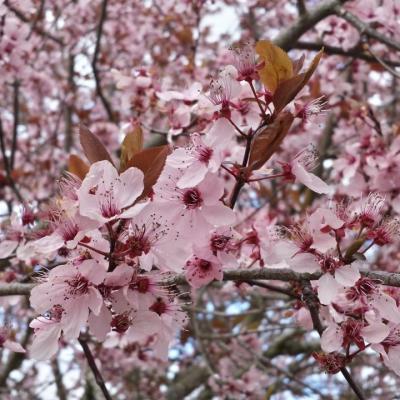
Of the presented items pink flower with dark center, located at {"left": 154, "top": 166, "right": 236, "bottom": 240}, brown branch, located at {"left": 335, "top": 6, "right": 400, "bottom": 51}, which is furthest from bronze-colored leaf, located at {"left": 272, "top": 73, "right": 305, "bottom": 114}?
brown branch, located at {"left": 335, "top": 6, "right": 400, "bottom": 51}

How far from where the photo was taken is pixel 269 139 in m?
1.25

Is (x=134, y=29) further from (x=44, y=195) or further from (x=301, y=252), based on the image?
(x=301, y=252)

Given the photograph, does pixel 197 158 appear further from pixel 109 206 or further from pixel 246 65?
pixel 246 65

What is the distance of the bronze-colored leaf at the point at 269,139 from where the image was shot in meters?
1.23

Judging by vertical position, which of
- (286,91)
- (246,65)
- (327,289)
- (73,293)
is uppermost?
(246,65)

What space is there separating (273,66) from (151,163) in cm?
41

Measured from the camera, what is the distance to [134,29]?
676 centimetres

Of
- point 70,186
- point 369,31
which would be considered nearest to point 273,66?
point 70,186

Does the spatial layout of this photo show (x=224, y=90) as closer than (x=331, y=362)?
No

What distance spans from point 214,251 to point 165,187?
222 millimetres

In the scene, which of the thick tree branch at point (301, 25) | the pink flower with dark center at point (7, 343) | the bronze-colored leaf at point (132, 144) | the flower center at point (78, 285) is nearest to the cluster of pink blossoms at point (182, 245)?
the flower center at point (78, 285)

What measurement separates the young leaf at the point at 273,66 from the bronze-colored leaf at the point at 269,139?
0.42 feet

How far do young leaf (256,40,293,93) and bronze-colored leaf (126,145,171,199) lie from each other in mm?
324

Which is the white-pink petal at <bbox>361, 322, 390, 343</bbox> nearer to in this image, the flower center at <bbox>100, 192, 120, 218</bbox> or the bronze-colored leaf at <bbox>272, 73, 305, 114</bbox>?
the bronze-colored leaf at <bbox>272, 73, 305, 114</bbox>
